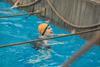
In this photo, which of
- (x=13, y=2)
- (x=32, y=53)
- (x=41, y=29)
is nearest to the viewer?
(x=41, y=29)

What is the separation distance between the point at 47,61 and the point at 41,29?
3.41 ft

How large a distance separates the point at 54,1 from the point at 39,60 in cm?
470

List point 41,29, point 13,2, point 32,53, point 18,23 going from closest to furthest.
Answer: point 41,29 → point 32,53 → point 18,23 → point 13,2

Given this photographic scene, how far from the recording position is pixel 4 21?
40.0 feet

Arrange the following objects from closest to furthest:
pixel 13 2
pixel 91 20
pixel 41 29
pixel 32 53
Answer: pixel 41 29 < pixel 32 53 < pixel 91 20 < pixel 13 2

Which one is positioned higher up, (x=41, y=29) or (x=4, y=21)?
(x=41, y=29)

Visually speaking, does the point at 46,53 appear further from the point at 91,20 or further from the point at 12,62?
the point at 91,20

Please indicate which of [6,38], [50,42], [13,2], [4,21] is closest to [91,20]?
[50,42]

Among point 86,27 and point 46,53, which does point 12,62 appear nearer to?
point 46,53

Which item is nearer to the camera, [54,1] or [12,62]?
[12,62]

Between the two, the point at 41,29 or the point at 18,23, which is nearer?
the point at 41,29

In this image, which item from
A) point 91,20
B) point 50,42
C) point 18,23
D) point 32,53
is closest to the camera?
point 32,53

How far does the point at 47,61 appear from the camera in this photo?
8086mm

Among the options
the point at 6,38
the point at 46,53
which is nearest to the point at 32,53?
the point at 46,53
